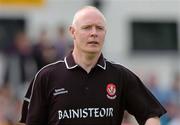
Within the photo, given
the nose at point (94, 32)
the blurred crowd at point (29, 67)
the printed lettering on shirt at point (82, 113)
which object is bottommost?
the blurred crowd at point (29, 67)

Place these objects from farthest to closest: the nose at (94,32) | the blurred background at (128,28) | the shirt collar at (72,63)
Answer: the blurred background at (128,28) < the shirt collar at (72,63) < the nose at (94,32)

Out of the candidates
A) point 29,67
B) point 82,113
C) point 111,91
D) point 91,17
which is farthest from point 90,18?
point 29,67

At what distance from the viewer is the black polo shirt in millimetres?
8391


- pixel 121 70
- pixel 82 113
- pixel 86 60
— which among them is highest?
pixel 86 60

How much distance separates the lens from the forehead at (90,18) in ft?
27.3

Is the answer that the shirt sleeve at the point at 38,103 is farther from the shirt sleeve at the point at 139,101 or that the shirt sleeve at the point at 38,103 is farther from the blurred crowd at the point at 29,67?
the blurred crowd at the point at 29,67

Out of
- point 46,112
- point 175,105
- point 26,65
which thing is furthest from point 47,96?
point 26,65

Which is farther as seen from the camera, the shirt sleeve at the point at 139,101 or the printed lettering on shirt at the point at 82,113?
the shirt sleeve at the point at 139,101

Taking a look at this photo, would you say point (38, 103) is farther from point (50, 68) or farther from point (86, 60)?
point (86, 60)

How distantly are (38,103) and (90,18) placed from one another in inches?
34.0

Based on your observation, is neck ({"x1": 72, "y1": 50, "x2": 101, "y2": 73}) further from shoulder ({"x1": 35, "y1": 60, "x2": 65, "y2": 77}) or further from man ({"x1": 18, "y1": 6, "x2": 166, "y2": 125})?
shoulder ({"x1": 35, "y1": 60, "x2": 65, "y2": 77})

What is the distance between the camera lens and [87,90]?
334 inches

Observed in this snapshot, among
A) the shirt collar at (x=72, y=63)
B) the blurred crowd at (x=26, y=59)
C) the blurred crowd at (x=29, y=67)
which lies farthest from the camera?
the blurred crowd at (x=26, y=59)

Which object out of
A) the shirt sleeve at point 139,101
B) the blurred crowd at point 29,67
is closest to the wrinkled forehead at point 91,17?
the shirt sleeve at point 139,101
